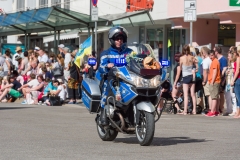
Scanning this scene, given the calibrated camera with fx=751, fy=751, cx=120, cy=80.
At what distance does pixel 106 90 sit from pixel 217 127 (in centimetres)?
444

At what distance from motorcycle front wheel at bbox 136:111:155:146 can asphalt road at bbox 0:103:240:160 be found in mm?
119

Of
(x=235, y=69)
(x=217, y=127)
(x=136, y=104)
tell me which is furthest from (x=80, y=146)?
(x=235, y=69)

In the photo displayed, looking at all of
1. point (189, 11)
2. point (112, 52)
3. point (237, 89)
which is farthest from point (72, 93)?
point (112, 52)

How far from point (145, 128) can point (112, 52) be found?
153 cm

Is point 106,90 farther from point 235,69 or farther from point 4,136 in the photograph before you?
point 235,69

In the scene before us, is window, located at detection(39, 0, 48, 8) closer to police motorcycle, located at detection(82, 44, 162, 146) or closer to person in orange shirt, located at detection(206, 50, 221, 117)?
person in orange shirt, located at detection(206, 50, 221, 117)

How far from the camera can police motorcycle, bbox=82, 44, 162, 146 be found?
36.6 feet

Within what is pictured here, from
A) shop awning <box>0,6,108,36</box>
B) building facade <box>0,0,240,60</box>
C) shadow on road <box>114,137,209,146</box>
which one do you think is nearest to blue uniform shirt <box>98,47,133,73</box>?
shadow on road <box>114,137,209,146</box>

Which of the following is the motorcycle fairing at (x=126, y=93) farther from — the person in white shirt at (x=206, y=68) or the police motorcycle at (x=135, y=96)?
the person in white shirt at (x=206, y=68)

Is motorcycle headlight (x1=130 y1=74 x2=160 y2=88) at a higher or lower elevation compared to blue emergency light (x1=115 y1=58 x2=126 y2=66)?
lower

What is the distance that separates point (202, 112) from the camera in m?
20.5

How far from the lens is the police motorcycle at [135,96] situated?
36.6 ft

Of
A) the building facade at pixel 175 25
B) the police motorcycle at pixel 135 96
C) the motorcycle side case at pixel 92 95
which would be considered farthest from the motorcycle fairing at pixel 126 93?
the building facade at pixel 175 25

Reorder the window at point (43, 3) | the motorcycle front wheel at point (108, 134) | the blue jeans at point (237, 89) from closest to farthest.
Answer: the motorcycle front wheel at point (108, 134), the blue jeans at point (237, 89), the window at point (43, 3)
